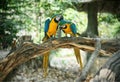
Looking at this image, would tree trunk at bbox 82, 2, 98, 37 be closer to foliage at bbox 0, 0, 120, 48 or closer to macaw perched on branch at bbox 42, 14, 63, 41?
foliage at bbox 0, 0, 120, 48

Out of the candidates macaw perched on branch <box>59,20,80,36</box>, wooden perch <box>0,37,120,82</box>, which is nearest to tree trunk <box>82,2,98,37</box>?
macaw perched on branch <box>59,20,80,36</box>

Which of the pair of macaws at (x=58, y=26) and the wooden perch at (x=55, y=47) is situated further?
the pair of macaws at (x=58, y=26)

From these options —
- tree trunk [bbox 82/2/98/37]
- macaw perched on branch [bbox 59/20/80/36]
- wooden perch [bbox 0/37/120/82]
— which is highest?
macaw perched on branch [bbox 59/20/80/36]

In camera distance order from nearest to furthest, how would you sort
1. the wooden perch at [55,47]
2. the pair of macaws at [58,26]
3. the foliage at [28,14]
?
1. the wooden perch at [55,47]
2. the pair of macaws at [58,26]
3. the foliage at [28,14]

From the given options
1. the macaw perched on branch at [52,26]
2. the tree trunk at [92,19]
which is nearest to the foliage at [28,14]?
the tree trunk at [92,19]

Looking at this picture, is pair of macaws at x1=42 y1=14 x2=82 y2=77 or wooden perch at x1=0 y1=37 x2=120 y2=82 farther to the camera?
pair of macaws at x1=42 y1=14 x2=82 y2=77

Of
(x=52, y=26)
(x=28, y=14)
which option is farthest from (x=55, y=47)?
(x=28, y=14)

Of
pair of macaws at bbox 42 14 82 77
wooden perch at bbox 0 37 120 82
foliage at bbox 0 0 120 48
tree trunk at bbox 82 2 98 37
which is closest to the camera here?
wooden perch at bbox 0 37 120 82

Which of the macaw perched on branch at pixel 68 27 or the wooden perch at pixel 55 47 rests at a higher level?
the macaw perched on branch at pixel 68 27

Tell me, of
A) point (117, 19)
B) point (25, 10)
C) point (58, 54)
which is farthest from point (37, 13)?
point (117, 19)

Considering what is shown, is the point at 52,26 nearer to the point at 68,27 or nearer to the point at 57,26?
the point at 57,26

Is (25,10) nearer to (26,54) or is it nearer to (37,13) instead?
(37,13)

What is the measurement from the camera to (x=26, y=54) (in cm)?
270

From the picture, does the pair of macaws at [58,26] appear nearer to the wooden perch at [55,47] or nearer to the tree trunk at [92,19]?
the wooden perch at [55,47]
